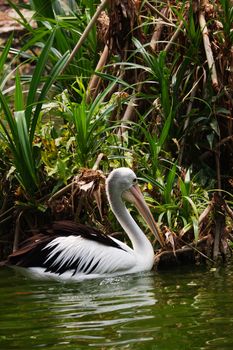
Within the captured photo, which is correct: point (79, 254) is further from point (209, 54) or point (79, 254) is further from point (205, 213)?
point (209, 54)

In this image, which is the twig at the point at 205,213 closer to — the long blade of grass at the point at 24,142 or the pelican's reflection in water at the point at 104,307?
the pelican's reflection in water at the point at 104,307

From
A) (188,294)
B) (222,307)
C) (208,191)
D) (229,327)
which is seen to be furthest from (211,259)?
(229,327)

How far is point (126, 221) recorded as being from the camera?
809cm

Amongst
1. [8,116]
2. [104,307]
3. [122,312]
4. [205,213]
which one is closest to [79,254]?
[205,213]

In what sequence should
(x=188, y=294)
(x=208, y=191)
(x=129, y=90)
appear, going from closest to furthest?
1. (x=188, y=294)
2. (x=208, y=191)
3. (x=129, y=90)

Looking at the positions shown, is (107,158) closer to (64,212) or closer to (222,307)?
(64,212)

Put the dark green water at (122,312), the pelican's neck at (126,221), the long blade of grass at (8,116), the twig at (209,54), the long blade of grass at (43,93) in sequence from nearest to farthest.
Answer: the dark green water at (122,312) < the pelican's neck at (126,221) < the long blade of grass at (8,116) < the long blade of grass at (43,93) < the twig at (209,54)

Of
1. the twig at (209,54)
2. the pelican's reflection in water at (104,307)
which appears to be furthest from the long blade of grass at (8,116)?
the twig at (209,54)

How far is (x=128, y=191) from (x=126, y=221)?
0.27 m

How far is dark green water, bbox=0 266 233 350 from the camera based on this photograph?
538cm

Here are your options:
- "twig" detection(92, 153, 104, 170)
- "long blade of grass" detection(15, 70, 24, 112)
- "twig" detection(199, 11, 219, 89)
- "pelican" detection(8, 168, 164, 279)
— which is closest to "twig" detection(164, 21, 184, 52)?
"twig" detection(199, 11, 219, 89)

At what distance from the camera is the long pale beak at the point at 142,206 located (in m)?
8.04

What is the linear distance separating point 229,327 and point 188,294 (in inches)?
48.7

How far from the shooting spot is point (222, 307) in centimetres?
626
